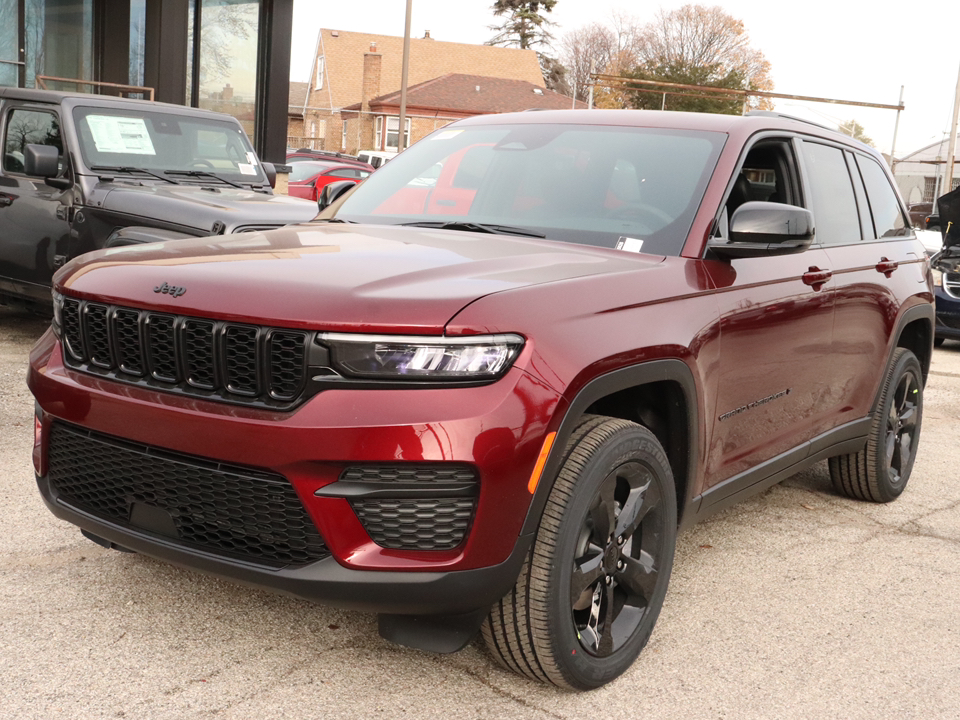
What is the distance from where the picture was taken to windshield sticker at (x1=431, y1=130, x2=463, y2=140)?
466cm

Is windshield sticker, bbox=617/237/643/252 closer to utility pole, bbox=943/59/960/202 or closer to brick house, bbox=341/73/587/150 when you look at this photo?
utility pole, bbox=943/59/960/202

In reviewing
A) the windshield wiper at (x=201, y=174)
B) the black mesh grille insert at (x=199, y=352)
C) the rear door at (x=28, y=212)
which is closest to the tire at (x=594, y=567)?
the black mesh grille insert at (x=199, y=352)

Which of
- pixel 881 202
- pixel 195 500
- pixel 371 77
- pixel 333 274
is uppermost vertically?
pixel 371 77

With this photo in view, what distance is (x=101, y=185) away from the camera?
7.86 metres

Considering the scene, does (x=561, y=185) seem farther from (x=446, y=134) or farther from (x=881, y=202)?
(x=881, y=202)

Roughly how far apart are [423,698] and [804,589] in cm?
179

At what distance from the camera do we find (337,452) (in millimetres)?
2639

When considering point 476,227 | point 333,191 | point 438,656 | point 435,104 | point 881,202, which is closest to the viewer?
point 438,656

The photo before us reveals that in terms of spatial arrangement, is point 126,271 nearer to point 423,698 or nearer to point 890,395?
point 423,698

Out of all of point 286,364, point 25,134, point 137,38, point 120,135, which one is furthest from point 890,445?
point 137,38

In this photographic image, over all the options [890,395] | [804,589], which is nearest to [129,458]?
[804,589]

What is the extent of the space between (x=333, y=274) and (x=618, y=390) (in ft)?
2.94

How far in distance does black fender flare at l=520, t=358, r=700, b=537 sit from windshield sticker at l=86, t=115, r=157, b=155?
611 centimetres

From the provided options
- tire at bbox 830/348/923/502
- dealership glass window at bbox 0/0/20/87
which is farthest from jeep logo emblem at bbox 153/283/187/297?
dealership glass window at bbox 0/0/20/87
